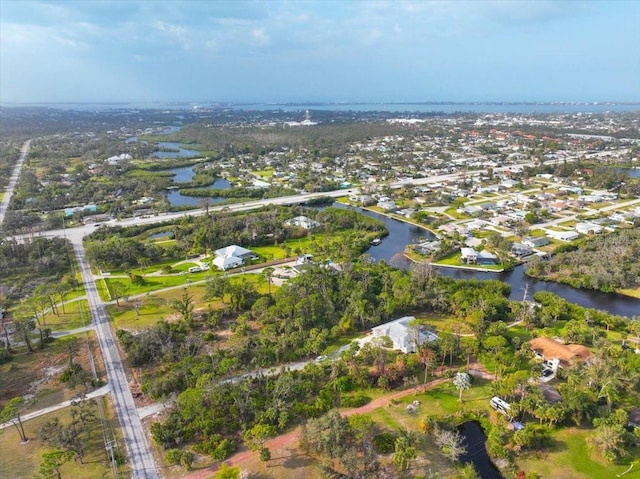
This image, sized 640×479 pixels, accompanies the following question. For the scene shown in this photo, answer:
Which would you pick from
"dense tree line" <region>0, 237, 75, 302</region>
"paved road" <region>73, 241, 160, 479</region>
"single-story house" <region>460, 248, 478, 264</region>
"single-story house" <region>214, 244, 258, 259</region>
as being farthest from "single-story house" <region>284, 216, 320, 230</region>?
"dense tree line" <region>0, 237, 75, 302</region>

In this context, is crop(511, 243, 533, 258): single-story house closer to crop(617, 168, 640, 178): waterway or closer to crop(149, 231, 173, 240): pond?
crop(149, 231, 173, 240): pond

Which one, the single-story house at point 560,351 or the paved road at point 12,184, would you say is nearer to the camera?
the single-story house at point 560,351

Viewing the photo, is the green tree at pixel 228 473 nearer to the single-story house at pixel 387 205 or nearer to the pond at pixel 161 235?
the pond at pixel 161 235

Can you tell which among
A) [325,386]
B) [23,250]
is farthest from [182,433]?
[23,250]

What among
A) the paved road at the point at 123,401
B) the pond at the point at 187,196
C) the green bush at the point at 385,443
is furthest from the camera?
the pond at the point at 187,196

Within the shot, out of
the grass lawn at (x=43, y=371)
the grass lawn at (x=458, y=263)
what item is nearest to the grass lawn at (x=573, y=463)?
the grass lawn at (x=458, y=263)

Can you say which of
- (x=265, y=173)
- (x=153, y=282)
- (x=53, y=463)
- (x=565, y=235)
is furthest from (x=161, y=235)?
(x=565, y=235)

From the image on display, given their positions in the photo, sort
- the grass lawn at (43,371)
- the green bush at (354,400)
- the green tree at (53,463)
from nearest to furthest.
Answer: the green tree at (53,463) → the green bush at (354,400) → the grass lawn at (43,371)
